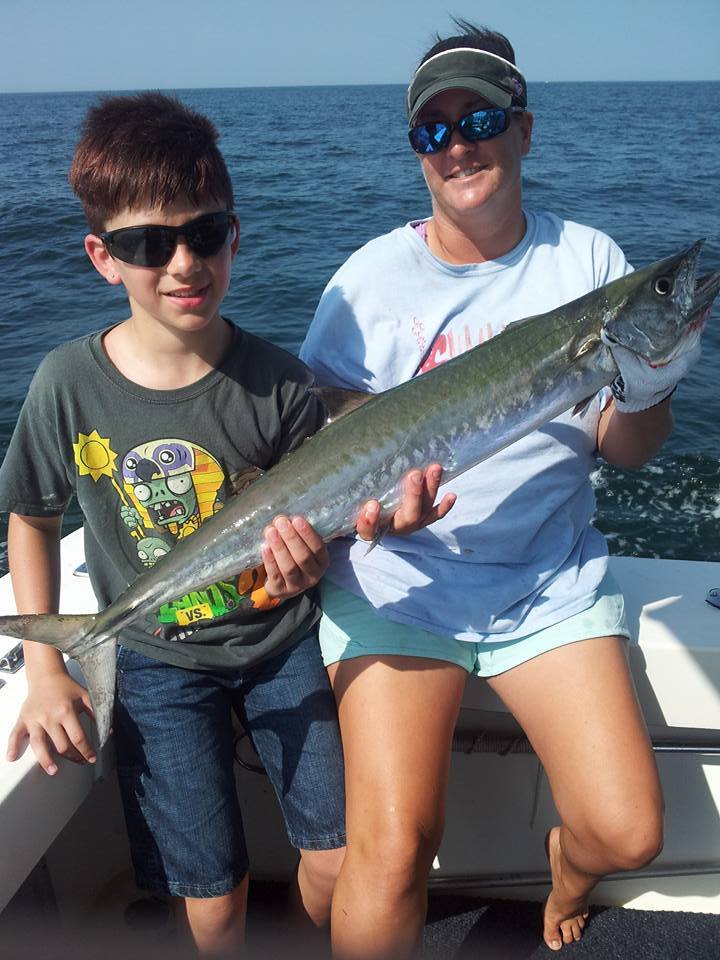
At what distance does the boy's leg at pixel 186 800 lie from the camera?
7.63 ft

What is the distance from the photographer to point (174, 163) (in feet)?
7.33

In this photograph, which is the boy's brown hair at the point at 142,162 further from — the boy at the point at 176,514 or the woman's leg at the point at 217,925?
the woman's leg at the point at 217,925

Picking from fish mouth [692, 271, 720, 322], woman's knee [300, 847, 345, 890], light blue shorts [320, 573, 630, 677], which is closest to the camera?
fish mouth [692, 271, 720, 322]

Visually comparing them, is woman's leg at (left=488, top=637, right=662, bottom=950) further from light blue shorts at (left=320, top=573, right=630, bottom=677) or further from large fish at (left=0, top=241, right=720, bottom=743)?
large fish at (left=0, top=241, right=720, bottom=743)

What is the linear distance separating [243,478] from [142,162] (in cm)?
97

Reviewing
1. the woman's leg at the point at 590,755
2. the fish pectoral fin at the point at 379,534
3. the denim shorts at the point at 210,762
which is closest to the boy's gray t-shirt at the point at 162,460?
the denim shorts at the point at 210,762

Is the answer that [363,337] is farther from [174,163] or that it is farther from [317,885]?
[317,885]

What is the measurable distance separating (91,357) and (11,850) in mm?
1441

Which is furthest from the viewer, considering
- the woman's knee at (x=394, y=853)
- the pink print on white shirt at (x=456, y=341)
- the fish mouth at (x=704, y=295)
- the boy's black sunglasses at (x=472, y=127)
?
the pink print on white shirt at (x=456, y=341)

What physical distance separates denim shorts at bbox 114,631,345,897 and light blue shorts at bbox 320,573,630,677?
0.16 metres

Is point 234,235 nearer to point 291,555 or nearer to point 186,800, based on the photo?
point 291,555

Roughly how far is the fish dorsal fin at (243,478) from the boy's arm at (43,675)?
622 millimetres

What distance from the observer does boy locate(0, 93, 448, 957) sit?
228 centimetres

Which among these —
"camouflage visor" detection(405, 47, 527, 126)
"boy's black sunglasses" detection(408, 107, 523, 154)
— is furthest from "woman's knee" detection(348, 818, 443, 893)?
"camouflage visor" detection(405, 47, 527, 126)
